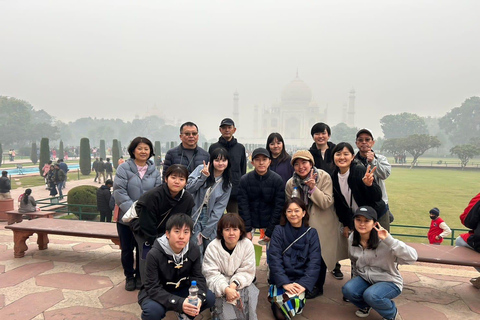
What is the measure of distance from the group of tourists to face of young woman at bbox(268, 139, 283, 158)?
1cm

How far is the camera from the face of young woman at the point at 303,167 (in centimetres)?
276

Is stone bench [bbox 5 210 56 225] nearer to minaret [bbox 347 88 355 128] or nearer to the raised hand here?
the raised hand

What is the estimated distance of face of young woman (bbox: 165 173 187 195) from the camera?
100 inches

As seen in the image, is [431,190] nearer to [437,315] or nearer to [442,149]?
[437,315]

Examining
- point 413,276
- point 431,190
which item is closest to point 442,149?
point 431,190

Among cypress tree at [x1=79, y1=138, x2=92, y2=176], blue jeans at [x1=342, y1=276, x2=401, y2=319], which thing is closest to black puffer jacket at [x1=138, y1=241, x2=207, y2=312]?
blue jeans at [x1=342, y1=276, x2=401, y2=319]

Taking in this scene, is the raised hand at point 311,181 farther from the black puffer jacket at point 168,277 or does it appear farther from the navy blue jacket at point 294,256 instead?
the black puffer jacket at point 168,277

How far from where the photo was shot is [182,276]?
2.41 meters

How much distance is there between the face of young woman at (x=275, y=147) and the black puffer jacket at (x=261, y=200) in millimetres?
345

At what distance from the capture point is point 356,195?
2750mm

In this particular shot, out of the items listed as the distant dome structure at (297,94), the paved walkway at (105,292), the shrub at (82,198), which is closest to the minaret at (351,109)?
the distant dome structure at (297,94)

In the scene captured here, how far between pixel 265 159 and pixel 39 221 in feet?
10.1

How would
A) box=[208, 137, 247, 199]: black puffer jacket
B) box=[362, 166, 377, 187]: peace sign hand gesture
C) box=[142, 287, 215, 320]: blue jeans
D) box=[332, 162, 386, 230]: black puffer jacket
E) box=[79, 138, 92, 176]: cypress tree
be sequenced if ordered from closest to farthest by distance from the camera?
box=[142, 287, 215, 320]: blue jeans
box=[362, 166, 377, 187]: peace sign hand gesture
box=[332, 162, 386, 230]: black puffer jacket
box=[208, 137, 247, 199]: black puffer jacket
box=[79, 138, 92, 176]: cypress tree

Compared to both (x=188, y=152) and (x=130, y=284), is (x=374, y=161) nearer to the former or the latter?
(x=188, y=152)
